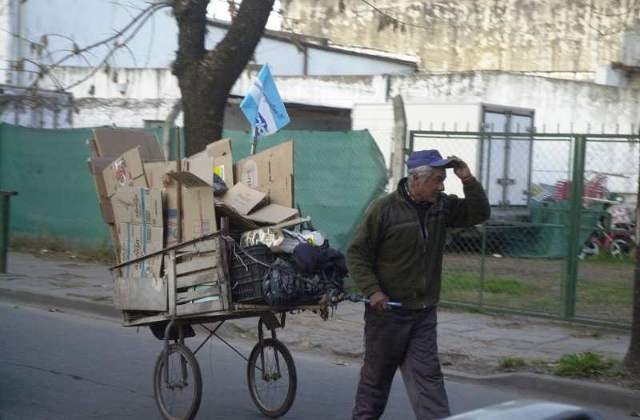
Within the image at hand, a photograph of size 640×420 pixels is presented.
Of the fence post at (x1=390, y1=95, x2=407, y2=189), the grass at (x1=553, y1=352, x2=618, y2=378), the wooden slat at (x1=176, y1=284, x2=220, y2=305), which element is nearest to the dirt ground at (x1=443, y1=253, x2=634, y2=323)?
the fence post at (x1=390, y1=95, x2=407, y2=189)

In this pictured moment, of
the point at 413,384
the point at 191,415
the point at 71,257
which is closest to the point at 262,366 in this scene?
the point at 191,415

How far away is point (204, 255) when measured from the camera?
640 cm

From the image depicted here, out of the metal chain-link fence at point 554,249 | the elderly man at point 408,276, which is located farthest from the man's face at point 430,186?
the metal chain-link fence at point 554,249

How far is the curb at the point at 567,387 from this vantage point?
7.68 meters

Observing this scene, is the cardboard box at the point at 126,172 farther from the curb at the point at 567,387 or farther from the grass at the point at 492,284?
the grass at the point at 492,284

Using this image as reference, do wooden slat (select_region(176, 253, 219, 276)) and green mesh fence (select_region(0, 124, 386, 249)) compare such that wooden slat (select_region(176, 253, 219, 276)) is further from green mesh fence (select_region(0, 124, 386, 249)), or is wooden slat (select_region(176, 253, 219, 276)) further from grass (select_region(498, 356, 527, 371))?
green mesh fence (select_region(0, 124, 386, 249))

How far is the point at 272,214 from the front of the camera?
666 centimetres

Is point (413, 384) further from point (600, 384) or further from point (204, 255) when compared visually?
point (600, 384)

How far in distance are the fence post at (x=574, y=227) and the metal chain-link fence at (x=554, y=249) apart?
1 cm

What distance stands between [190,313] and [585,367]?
3711 millimetres

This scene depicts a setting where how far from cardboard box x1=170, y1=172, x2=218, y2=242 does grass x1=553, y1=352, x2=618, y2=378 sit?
3623 mm

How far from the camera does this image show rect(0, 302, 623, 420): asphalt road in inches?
286

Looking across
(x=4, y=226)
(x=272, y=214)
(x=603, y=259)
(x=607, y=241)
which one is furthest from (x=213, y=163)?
(x=4, y=226)

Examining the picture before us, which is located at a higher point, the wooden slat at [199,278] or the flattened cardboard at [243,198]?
the flattened cardboard at [243,198]
